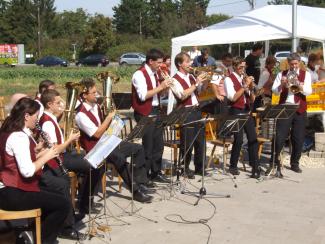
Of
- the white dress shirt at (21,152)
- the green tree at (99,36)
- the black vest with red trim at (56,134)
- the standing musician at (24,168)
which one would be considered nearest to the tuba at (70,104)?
the black vest with red trim at (56,134)

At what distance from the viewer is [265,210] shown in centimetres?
618

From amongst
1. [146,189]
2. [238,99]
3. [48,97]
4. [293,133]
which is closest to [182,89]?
[238,99]

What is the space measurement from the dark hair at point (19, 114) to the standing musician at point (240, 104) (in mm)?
3818

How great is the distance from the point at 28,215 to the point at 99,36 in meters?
53.8

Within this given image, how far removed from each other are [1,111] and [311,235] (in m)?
4.59

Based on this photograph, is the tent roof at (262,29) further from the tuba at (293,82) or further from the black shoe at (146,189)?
the black shoe at (146,189)

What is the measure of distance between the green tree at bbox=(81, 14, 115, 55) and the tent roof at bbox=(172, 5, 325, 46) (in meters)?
45.2

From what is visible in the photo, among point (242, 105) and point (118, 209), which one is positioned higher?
point (242, 105)

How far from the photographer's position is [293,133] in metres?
8.09

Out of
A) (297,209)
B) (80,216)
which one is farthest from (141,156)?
(297,209)

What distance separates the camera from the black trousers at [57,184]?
16.6 feet

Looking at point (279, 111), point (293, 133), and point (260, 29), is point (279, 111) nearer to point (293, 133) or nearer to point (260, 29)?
point (293, 133)

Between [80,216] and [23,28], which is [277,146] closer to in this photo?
[80,216]

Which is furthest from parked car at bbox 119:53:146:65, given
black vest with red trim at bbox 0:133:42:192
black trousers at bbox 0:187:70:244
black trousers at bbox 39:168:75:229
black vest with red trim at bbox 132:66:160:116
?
black vest with red trim at bbox 0:133:42:192
